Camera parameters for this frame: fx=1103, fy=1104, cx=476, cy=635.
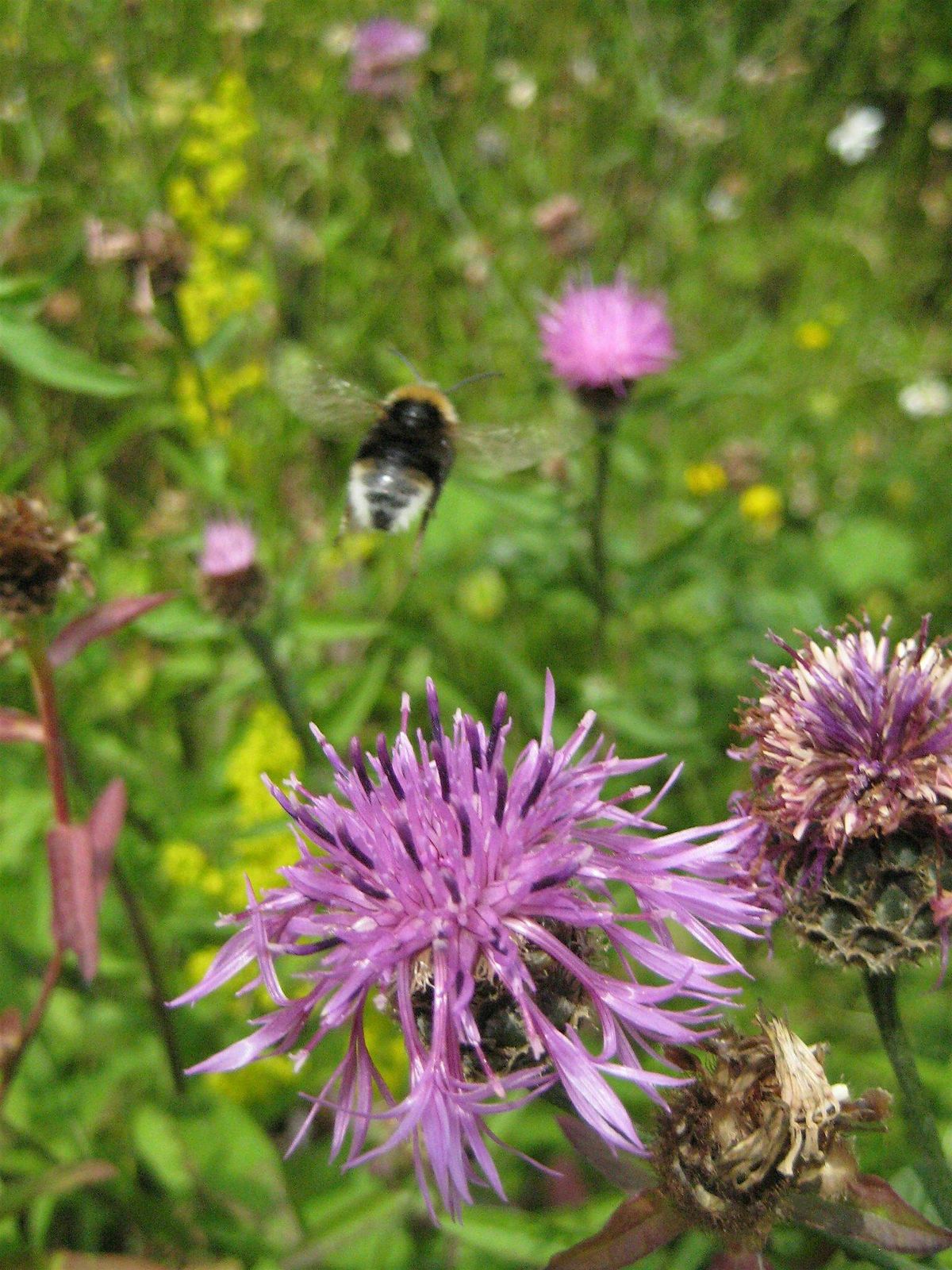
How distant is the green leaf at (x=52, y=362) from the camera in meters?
1.64

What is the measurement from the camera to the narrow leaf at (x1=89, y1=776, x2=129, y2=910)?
1609mm

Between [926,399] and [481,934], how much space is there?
11.7ft

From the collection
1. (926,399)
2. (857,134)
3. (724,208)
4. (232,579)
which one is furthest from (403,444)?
(857,134)

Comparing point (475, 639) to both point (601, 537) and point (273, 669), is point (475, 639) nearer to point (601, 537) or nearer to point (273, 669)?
point (601, 537)

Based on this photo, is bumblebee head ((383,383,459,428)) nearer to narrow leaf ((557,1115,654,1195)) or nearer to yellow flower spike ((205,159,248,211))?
narrow leaf ((557,1115,654,1195))

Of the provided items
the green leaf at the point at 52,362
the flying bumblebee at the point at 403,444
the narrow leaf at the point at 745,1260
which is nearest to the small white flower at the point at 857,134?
the flying bumblebee at the point at 403,444

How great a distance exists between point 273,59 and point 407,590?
264cm

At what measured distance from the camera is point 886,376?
425cm

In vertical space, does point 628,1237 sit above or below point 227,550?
Result: below

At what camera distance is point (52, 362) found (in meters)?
1.77

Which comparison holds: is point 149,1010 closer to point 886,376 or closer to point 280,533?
point 280,533

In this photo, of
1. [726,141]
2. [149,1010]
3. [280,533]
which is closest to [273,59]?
[726,141]

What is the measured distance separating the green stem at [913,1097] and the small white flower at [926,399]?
327 cm

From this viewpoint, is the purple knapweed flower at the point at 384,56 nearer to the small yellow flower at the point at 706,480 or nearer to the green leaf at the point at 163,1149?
the small yellow flower at the point at 706,480
